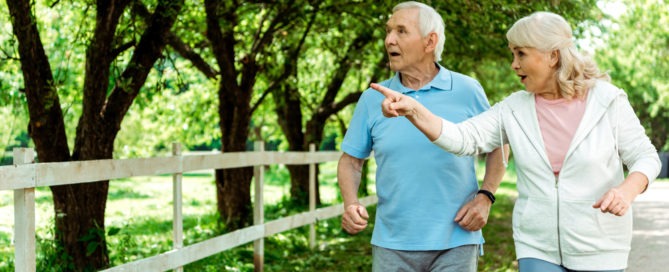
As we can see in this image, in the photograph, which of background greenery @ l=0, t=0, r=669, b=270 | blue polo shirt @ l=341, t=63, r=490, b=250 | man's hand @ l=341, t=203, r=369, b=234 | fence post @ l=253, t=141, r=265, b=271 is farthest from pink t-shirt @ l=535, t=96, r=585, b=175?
fence post @ l=253, t=141, r=265, b=271

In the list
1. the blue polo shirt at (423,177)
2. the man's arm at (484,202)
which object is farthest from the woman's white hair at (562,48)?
the blue polo shirt at (423,177)

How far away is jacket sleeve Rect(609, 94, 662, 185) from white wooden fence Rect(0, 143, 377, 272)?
324 cm

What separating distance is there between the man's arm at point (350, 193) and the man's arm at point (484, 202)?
39cm

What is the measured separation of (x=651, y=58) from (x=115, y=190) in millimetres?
19566

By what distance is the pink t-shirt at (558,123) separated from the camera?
3.40 meters

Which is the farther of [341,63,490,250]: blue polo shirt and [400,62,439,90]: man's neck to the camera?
[400,62,439,90]: man's neck

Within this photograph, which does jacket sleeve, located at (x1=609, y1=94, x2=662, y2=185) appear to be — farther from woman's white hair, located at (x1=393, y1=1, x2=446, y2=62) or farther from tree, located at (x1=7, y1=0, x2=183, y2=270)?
tree, located at (x1=7, y1=0, x2=183, y2=270)

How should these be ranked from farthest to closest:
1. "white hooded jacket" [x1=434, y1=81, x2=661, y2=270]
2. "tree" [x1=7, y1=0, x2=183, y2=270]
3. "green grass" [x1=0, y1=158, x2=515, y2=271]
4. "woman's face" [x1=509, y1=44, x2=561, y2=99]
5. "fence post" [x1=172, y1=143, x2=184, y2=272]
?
"green grass" [x1=0, y1=158, x2=515, y2=271]
"tree" [x1=7, y1=0, x2=183, y2=270]
"fence post" [x1=172, y1=143, x2=184, y2=272]
"woman's face" [x1=509, y1=44, x2=561, y2=99]
"white hooded jacket" [x1=434, y1=81, x2=661, y2=270]

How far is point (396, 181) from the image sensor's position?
400 cm

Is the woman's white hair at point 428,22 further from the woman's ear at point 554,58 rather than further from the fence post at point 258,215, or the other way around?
the fence post at point 258,215

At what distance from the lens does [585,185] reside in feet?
11.0

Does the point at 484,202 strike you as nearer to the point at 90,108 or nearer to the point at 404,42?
the point at 404,42

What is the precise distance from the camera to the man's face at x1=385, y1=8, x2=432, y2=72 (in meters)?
4.06

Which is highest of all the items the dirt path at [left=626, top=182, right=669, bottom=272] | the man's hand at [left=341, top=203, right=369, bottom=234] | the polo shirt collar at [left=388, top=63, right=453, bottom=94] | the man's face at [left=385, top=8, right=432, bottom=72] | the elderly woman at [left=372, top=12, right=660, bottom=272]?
the man's face at [left=385, top=8, right=432, bottom=72]
